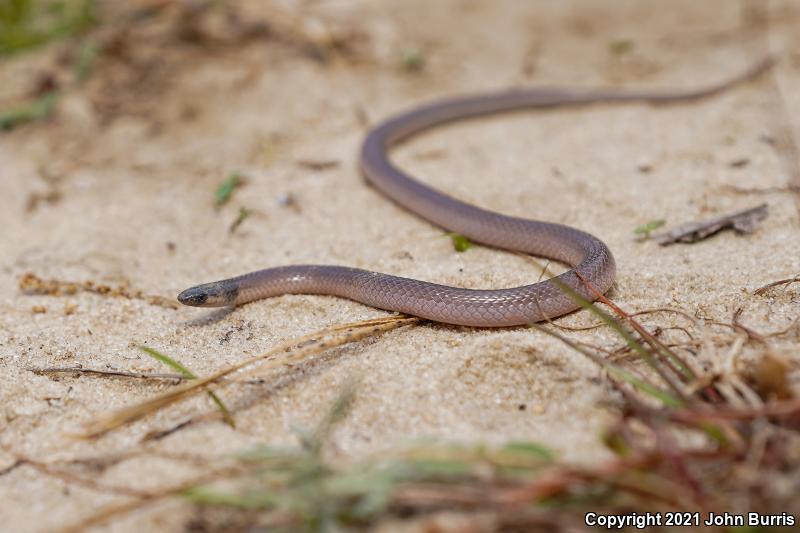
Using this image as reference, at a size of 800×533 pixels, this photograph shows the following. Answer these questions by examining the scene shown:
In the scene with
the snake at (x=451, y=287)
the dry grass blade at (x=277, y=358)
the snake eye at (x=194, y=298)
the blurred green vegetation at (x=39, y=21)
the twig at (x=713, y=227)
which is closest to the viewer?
the dry grass blade at (x=277, y=358)

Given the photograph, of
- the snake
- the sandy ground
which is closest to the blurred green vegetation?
the sandy ground

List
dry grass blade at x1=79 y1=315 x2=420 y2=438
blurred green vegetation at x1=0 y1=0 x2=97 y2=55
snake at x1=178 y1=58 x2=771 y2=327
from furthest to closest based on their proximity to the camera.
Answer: blurred green vegetation at x1=0 y1=0 x2=97 y2=55, snake at x1=178 y1=58 x2=771 y2=327, dry grass blade at x1=79 y1=315 x2=420 y2=438

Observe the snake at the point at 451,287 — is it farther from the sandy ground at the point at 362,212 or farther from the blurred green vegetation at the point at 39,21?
the blurred green vegetation at the point at 39,21

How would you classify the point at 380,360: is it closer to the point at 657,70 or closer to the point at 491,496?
the point at 491,496

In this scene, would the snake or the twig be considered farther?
the twig

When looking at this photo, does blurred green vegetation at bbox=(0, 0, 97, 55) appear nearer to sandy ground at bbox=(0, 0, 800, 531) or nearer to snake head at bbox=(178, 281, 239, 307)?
sandy ground at bbox=(0, 0, 800, 531)

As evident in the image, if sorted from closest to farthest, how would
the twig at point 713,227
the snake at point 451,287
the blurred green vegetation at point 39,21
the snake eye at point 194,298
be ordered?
the snake at point 451,287 → the snake eye at point 194,298 → the twig at point 713,227 → the blurred green vegetation at point 39,21

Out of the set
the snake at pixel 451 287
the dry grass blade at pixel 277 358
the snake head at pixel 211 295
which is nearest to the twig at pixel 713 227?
the snake at pixel 451 287

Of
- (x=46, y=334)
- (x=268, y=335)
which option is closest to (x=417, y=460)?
(x=268, y=335)
